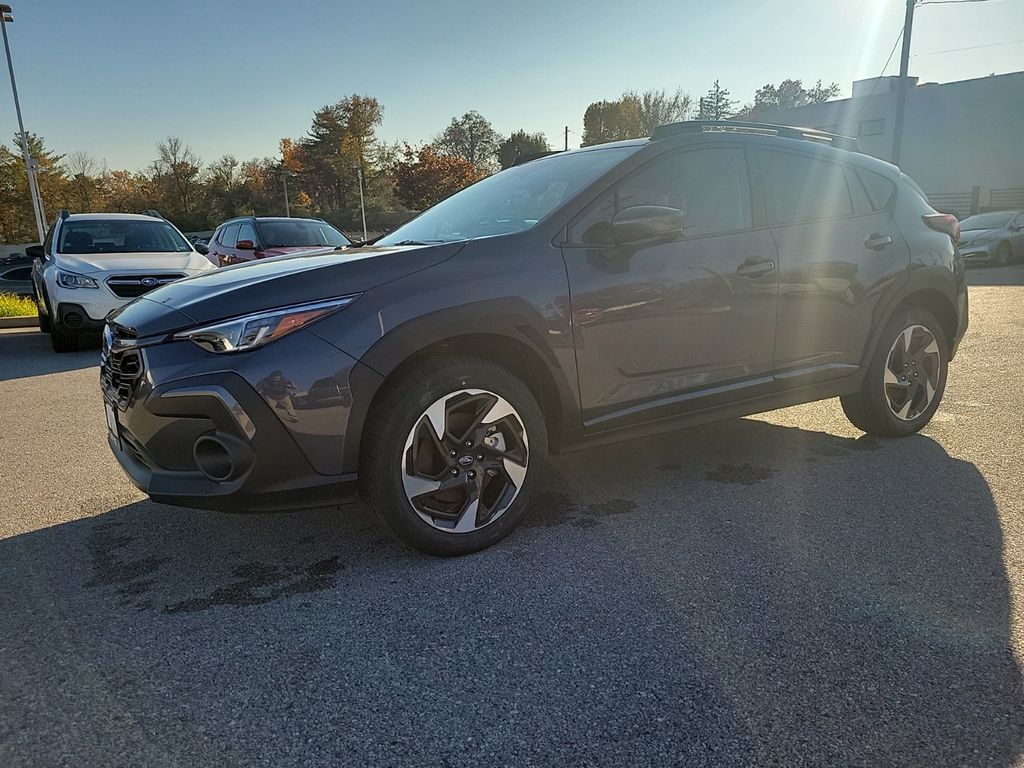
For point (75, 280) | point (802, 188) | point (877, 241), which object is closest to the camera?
point (802, 188)

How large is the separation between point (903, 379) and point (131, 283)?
26.6ft

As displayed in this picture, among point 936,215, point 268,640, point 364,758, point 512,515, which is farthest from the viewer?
point 936,215

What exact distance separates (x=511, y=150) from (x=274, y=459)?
76.5 meters

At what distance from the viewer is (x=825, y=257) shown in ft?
12.6

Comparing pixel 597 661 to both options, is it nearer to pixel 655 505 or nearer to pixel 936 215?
pixel 655 505

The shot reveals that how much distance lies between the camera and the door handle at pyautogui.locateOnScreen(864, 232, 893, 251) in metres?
4.06

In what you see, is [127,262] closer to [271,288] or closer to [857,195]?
[271,288]

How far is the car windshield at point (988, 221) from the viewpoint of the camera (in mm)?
19770

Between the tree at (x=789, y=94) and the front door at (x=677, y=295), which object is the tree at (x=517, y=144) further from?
the front door at (x=677, y=295)

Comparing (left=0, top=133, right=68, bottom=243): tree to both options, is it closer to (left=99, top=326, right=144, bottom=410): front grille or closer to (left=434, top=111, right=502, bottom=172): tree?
(left=434, top=111, right=502, bottom=172): tree

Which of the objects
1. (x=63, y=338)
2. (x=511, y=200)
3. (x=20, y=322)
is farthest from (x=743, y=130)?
(x=20, y=322)

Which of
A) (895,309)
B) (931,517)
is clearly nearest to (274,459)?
(931,517)

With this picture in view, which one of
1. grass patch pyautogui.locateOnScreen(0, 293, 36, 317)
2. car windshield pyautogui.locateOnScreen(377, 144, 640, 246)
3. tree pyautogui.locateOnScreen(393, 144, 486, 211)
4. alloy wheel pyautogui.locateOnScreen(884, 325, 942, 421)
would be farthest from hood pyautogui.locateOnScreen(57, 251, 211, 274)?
tree pyautogui.locateOnScreen(393, 144, 486, 211)

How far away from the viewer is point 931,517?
3.26 meters
